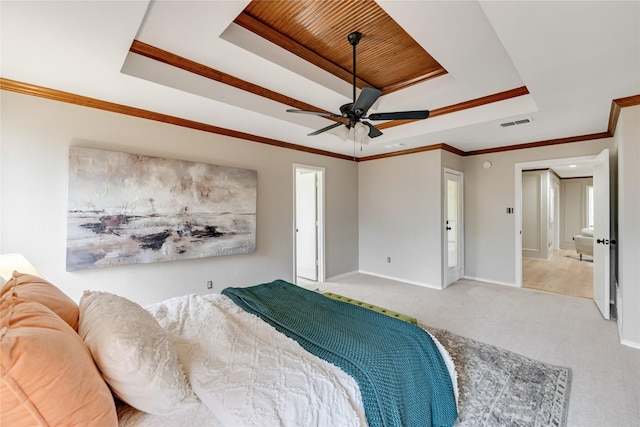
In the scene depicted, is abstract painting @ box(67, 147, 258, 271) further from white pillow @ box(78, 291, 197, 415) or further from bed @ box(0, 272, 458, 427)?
white pillow @ box(78, 291, 197, 415)

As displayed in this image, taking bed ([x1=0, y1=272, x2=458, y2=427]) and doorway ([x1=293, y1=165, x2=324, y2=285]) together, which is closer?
bed ([x1=0, y1=272, x2=458, y2=427])

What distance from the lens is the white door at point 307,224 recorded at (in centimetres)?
517

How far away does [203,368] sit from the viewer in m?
1.27

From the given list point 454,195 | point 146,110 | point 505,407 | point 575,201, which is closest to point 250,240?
point 146,110

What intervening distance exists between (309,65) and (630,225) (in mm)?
3605

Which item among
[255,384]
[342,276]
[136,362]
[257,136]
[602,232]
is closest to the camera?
[136,362]

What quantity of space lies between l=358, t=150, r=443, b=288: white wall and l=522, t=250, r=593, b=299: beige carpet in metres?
1.75

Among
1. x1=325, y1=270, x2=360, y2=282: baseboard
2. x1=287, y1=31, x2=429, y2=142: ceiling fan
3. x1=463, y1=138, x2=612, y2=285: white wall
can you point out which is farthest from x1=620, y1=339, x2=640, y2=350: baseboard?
x1=325, y1=270, x2=360, y2=282: baseboard

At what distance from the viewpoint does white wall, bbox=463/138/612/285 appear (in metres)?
4.79

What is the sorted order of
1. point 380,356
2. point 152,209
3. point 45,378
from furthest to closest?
1. point 152,209
2. point 380,356
3. point 45,378

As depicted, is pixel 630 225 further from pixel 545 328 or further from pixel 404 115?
pixel 404 115

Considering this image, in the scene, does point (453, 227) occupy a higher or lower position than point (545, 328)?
higher

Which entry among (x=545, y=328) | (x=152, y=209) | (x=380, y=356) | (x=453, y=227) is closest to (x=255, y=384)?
(x=380, y=356)

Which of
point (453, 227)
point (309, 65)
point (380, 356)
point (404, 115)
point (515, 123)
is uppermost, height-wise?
point (309, 65)
